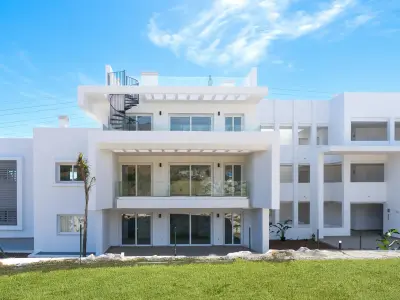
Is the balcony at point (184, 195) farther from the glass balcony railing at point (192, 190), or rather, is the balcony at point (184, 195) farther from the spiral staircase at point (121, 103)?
the spiral staircase at point (121, 103)

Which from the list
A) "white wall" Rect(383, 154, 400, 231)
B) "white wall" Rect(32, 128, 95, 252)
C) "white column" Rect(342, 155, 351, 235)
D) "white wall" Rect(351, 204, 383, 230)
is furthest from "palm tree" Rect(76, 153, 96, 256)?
"white wall" Rect(383, 154, 400, 231)

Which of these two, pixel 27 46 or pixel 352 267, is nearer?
pixel 352 267

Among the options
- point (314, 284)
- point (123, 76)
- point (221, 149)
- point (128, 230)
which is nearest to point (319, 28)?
point (221, 149)

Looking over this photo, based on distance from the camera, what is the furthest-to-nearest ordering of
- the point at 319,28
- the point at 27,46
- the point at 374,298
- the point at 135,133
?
the point at 27,46 → the point at 319,28 → the point at 135,133 → the point at 374,298

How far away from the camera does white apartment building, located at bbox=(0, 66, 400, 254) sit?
1364 cm

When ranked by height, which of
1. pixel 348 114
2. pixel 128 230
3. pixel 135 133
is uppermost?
pixel 348 114

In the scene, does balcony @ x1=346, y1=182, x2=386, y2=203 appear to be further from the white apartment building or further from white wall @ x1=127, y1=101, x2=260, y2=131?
white wall @ x1=127, y1=101, x2=260, y2=131

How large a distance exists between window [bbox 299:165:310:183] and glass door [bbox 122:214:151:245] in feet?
31.2

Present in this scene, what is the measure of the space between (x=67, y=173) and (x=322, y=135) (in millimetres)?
15057

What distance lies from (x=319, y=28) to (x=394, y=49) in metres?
4.83

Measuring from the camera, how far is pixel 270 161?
1345cm

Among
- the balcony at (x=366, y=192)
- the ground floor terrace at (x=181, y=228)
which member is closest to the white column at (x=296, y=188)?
the balcony at (x=366, y=192)

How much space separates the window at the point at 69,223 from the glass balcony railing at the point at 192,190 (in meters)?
2.54

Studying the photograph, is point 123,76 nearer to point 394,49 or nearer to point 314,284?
point 314,284
